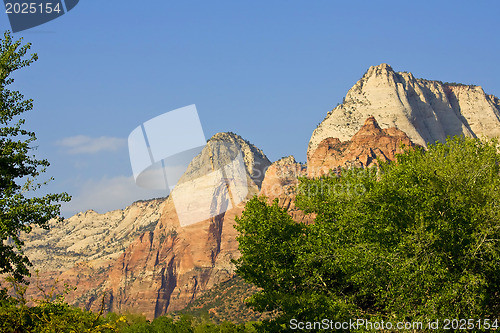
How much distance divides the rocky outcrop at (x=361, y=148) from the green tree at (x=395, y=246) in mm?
138352

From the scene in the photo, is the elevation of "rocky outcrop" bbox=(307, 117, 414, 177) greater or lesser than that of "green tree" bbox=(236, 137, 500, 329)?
greater

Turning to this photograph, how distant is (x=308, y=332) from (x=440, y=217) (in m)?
8.99

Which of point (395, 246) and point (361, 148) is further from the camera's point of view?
point (361, 148)

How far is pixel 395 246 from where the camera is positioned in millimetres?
27703

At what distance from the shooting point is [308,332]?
29.8 metres

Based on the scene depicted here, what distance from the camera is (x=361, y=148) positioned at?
17900 cm

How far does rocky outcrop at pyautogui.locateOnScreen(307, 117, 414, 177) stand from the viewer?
174625 mm

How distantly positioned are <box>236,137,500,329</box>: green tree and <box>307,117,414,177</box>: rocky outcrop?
138352 mm

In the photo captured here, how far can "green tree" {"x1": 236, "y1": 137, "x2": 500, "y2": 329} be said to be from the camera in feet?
84.7

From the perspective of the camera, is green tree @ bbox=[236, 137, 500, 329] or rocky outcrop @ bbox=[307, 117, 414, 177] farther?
rocky outcrop @ bbox=[307, 117, 414, 177]

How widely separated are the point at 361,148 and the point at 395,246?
15414cm

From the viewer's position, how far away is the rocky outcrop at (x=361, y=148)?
573ft

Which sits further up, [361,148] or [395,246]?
[361,148]

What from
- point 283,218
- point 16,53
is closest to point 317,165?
point 283,218
